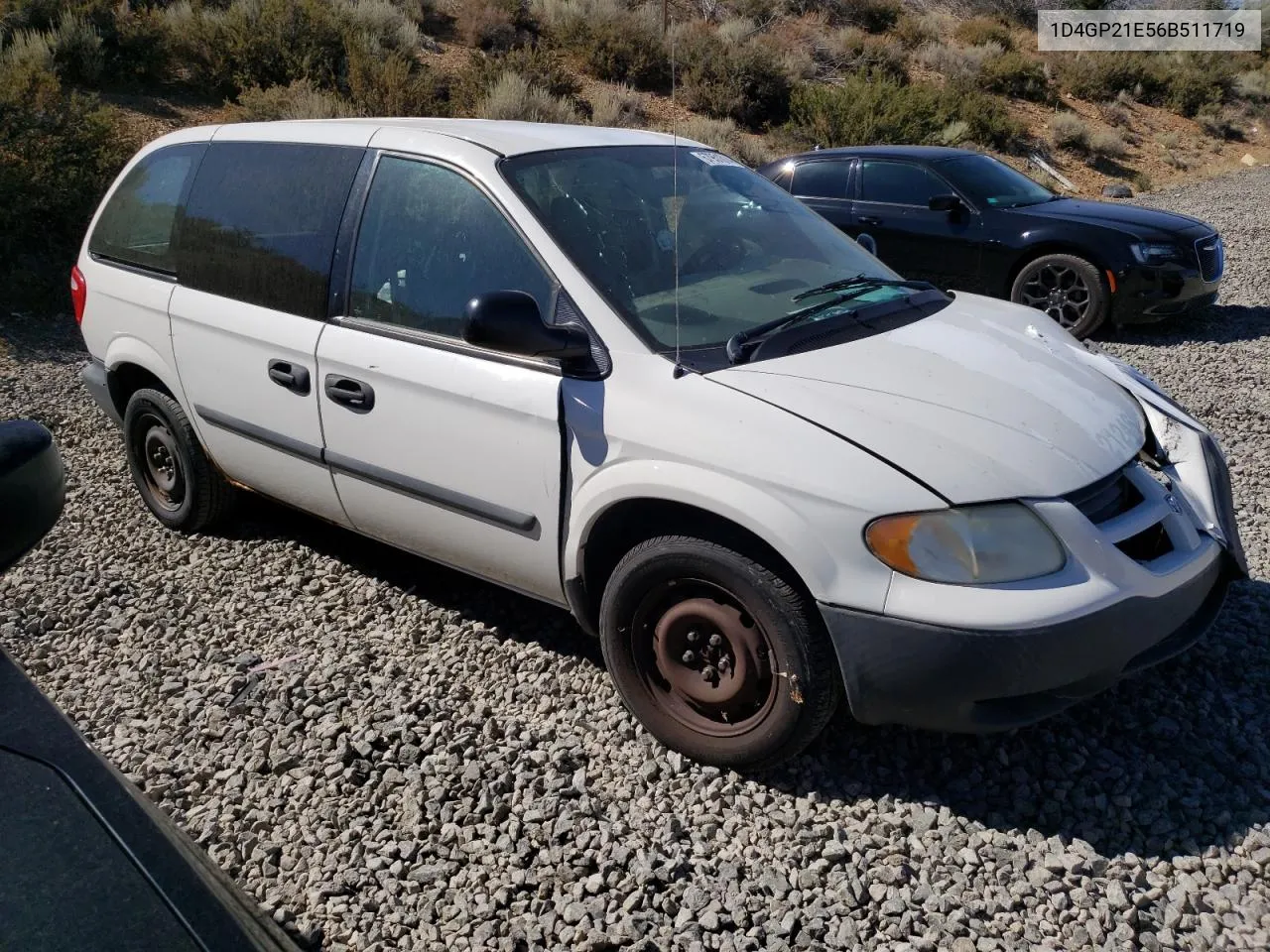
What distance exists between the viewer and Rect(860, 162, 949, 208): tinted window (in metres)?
9.06

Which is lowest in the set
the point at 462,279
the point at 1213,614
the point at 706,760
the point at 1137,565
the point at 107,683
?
the point at 107,683

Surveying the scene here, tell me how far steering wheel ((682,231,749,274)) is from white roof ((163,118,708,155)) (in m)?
0.55

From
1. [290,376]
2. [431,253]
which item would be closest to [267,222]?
[290,376]

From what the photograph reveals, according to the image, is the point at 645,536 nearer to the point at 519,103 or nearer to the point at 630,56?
the point at 519,103

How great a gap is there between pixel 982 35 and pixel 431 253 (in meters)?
30.9

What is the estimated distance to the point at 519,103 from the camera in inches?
629

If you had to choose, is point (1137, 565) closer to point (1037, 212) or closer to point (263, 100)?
point (1037, 212)

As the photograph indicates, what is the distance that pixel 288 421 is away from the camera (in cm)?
387

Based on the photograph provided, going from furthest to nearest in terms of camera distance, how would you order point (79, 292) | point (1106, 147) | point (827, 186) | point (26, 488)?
1. point (1106, 147)
2. point (827, 186)
3. point (79, 292)
4. point (26, 488)

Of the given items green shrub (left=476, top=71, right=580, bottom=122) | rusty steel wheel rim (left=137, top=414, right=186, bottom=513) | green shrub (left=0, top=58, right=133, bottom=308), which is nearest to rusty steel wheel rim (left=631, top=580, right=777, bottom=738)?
rusty steel wheel rim (left=137, top=414, right=186, bottom=513)

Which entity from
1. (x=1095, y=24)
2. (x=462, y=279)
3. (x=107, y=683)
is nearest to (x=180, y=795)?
(x=107, y=683)

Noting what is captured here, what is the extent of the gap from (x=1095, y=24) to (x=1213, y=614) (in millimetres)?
34344

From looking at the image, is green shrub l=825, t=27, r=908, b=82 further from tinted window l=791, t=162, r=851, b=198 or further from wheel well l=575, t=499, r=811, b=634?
wheel well l=575, t=499, r=811, b=634

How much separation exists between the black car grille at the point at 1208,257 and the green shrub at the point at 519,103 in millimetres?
10234
